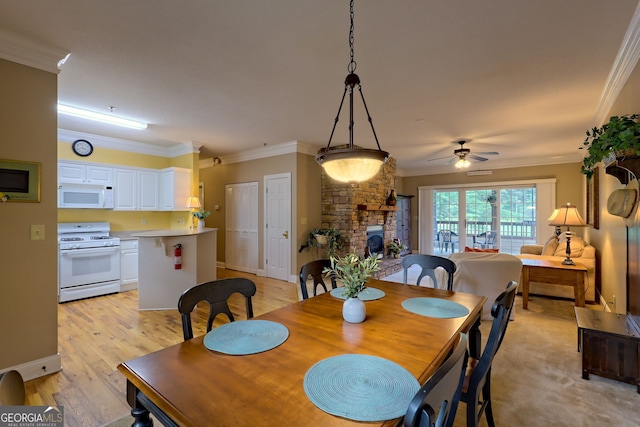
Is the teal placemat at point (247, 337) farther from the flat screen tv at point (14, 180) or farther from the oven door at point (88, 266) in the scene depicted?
the oven door at point (88, 266)

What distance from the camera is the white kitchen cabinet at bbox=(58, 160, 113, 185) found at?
14.8 ft

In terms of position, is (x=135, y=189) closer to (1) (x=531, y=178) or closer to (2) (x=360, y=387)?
(2) (x=360, y=387)

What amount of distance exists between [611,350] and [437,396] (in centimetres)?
251

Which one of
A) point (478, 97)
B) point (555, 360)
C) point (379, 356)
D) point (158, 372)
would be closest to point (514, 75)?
point (478, 97)

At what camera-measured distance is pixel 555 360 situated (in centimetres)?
267

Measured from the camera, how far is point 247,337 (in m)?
1.42

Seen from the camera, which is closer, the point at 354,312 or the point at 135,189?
the point at 354,312

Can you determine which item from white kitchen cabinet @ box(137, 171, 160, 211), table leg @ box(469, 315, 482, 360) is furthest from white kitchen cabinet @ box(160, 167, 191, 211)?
table leg @ box(469, 315, 482, 360)

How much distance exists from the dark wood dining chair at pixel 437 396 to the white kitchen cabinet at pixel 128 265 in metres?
5.24

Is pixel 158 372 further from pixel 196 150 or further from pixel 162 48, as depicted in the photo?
pixel 196 150

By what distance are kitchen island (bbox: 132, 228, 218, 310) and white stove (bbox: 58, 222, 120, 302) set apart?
103 cm

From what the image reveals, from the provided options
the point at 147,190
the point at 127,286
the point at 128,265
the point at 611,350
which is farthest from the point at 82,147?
the point at 611,350

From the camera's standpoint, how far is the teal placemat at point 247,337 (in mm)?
1304

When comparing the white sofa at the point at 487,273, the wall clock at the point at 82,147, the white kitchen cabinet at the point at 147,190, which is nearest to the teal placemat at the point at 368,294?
the white sofa at the point at 487,273
